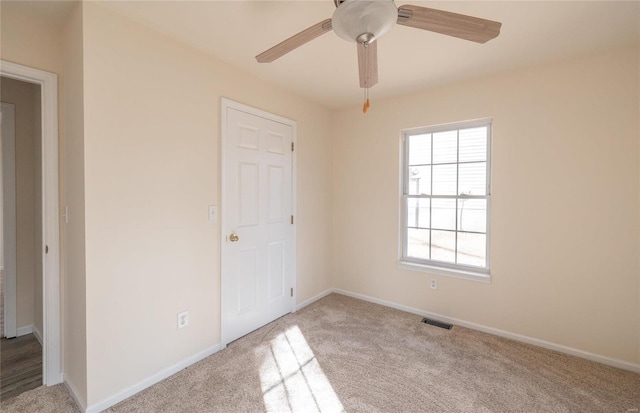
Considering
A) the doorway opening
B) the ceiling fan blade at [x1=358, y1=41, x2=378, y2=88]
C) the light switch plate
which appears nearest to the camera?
the ceiling fan blade at [x1=358, y1=41, x2=378, y2=88]

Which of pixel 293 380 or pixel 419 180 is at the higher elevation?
pixel 419 180

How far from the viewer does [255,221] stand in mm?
2771

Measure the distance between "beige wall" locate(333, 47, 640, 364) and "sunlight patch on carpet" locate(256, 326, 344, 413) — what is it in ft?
4.94

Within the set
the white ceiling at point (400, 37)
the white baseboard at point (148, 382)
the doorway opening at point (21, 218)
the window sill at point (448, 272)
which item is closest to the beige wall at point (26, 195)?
the doorway opening at point (21, 218)

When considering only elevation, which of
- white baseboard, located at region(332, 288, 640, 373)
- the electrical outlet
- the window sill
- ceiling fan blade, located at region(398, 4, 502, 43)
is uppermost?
ceiling fan blade, located at region(398, 4, 502, 43)

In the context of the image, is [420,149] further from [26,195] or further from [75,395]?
[26,195]

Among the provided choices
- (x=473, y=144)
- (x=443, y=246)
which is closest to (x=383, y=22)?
(x=473, y=144)

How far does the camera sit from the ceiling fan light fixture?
1093 millimetres

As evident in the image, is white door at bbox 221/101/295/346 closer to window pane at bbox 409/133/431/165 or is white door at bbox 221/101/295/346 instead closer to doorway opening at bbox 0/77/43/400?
window pane at bbox 409/133/431/165

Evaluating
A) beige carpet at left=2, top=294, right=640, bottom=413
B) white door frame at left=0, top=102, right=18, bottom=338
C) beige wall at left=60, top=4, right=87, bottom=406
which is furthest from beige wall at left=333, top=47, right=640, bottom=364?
white door frame at left=0, top=102, right=18, bottom=338

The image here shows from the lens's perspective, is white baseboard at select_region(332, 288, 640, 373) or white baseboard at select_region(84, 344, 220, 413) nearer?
white baseboard at select_region(84, 344, 220, 413)

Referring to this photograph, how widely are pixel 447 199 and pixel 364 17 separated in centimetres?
235

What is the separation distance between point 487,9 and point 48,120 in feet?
9.53

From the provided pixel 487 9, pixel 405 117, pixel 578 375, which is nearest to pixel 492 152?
pixel 405 117
